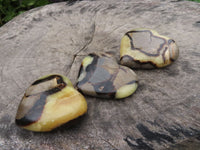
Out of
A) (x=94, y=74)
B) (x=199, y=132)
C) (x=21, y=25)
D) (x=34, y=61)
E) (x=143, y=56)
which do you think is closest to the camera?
(x=199, y=132)

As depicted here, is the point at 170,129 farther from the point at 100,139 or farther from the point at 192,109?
the point at 100,139

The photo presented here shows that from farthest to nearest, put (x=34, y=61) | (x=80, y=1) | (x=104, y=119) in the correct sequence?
(x=80, y=1)
(x=34, y=61)
(x=104, y=119)

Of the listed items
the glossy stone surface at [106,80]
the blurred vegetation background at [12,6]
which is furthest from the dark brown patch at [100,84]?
the blurred vegetation background at [12,6]

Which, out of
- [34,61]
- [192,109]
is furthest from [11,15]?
[192,109]

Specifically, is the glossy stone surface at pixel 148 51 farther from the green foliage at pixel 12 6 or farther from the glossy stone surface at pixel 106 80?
the green foliage at pixel 12 6

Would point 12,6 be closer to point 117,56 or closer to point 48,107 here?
point 117,56

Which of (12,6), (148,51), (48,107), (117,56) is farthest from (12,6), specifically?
(48,107)

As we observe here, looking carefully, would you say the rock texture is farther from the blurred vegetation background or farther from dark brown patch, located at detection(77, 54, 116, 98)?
the blurred vegetation background
